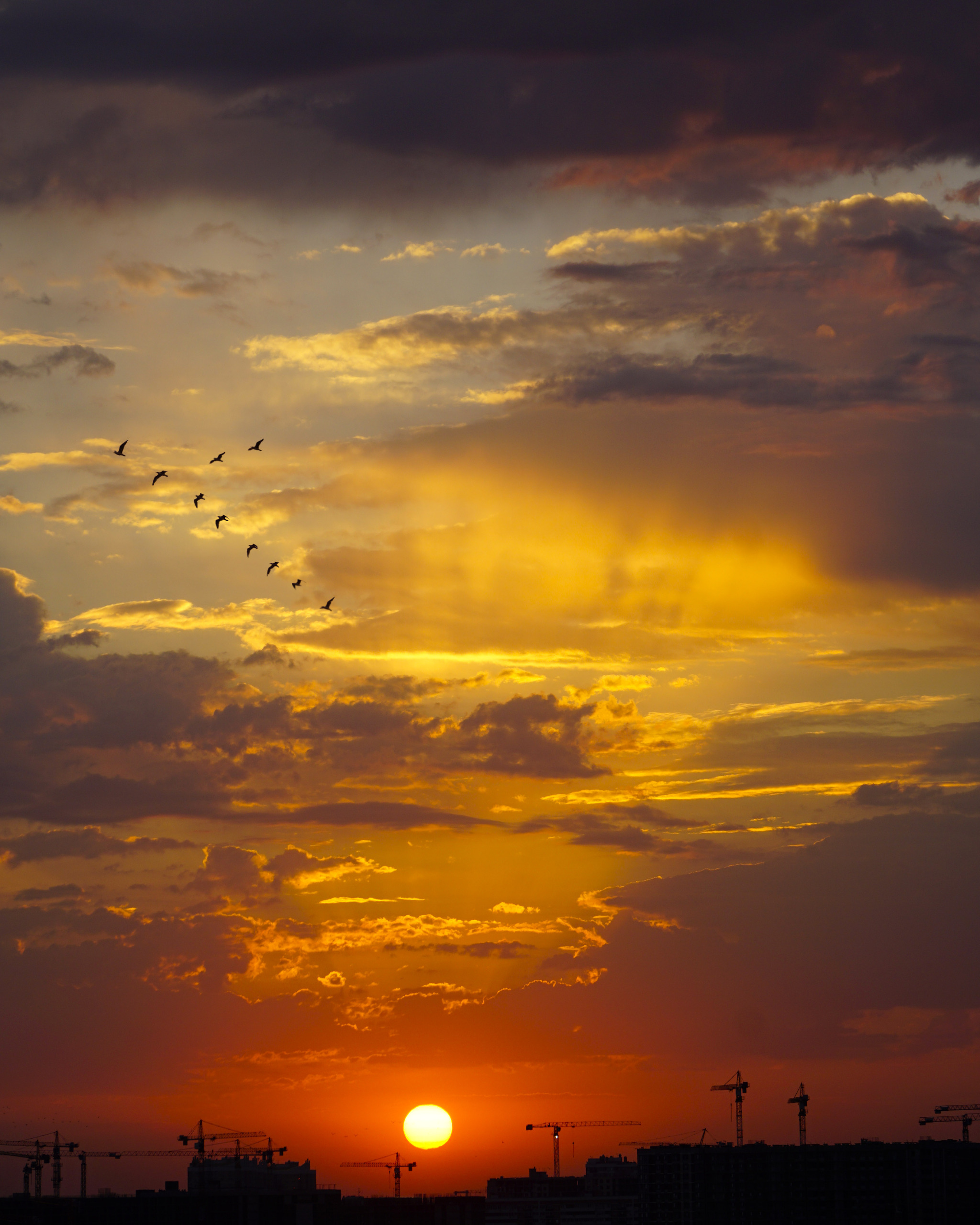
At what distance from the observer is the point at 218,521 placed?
199 meters

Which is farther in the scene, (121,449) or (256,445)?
(256,445)

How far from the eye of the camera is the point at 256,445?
618 feet

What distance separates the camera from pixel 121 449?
17400cm

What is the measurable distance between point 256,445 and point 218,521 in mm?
14738

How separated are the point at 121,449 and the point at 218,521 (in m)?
26.3

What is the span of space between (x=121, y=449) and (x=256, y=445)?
62.8 ft

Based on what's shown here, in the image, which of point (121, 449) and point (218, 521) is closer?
point (121, 449)
